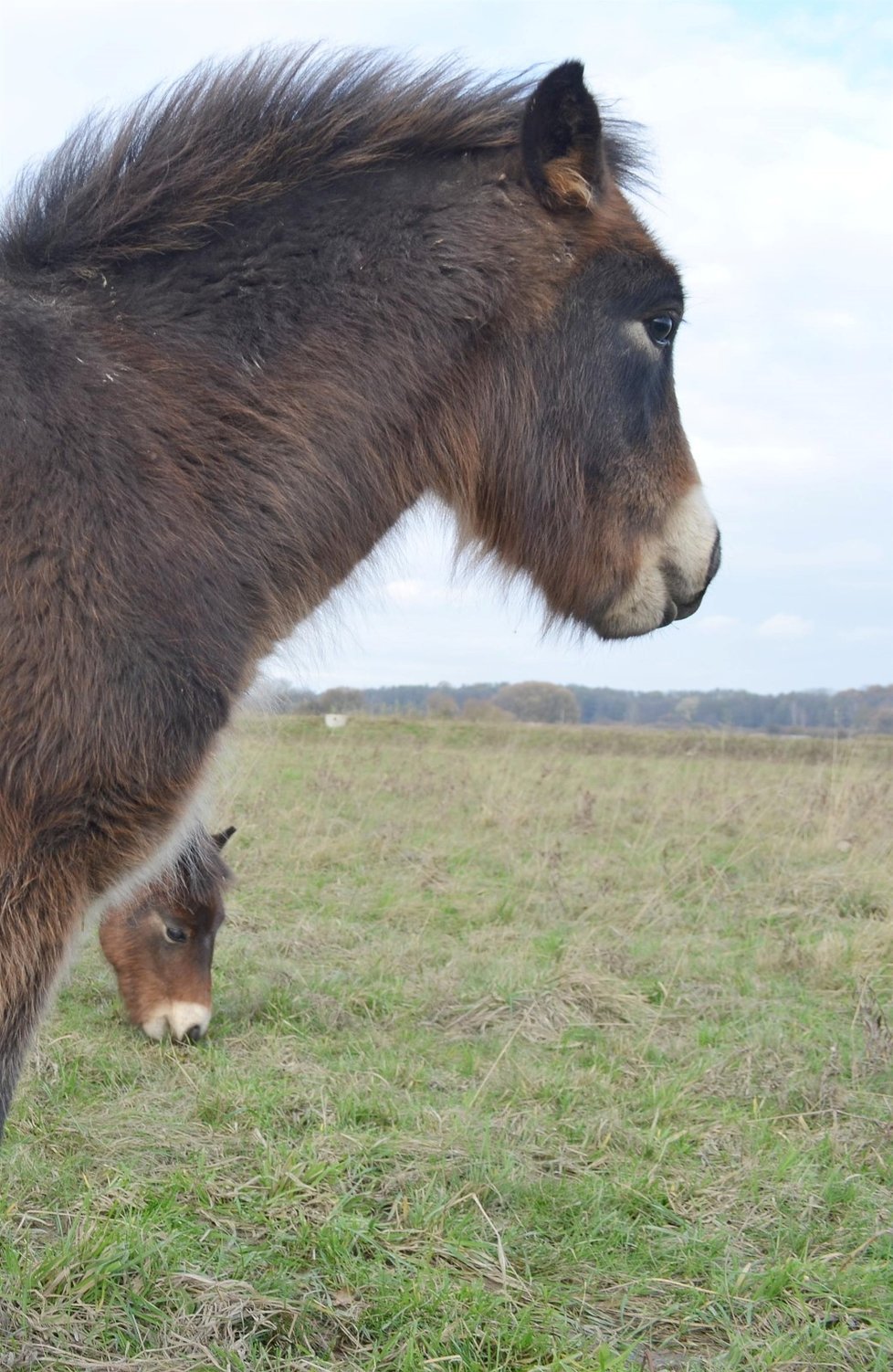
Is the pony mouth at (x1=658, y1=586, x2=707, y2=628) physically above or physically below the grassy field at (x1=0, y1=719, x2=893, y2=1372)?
above

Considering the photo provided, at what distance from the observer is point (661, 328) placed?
2535mm

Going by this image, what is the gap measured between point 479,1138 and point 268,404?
8.84 feet

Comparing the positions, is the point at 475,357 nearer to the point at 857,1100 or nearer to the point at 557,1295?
the point at 557,1295

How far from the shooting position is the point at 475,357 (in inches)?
91.3

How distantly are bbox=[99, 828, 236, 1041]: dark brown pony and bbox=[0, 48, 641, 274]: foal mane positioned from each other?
10.3 feet

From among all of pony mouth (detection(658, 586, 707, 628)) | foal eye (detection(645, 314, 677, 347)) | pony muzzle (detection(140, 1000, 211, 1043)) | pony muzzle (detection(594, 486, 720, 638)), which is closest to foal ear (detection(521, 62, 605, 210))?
foal eye (detection(645, 314, 677, 347))

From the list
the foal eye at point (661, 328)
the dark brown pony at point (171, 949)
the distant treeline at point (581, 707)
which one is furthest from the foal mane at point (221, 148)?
the distant treeline at point (581, 707)

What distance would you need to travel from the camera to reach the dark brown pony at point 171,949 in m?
4.87

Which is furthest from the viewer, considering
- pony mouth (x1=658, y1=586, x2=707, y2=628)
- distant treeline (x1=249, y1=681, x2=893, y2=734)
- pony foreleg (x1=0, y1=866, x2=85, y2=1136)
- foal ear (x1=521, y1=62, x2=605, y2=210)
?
distant treeline (x1=249, y1=681, x2=893, y2=734)

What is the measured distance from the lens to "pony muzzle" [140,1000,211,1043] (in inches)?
190

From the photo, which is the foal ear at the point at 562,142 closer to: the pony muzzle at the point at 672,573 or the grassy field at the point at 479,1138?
the pony muzzle at the point at 672,573

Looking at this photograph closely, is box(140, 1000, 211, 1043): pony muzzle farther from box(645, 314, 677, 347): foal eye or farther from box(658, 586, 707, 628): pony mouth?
box(645, 314, 677, 347): foal eye

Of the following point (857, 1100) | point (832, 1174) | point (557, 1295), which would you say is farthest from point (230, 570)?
point (857, 1100)

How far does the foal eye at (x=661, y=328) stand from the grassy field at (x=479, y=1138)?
1320 millimetres
